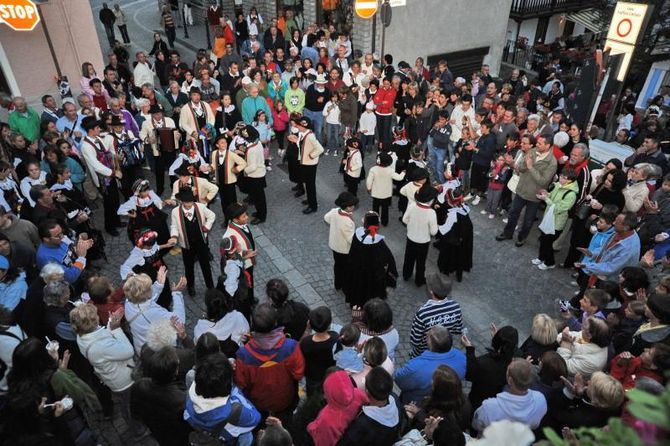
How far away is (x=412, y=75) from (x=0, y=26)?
408 inches

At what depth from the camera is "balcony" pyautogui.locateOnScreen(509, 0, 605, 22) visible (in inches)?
838

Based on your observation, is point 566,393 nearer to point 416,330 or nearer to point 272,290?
point 416,330

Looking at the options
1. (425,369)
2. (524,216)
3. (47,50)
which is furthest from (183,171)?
(47,50)

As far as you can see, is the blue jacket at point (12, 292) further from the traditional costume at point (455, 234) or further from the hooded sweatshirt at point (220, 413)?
the traditional costume at point (455, 234)

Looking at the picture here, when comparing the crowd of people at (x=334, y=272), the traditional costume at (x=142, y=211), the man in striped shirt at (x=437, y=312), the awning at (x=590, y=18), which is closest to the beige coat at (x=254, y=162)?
the crowd of people at (x=334, y=272)

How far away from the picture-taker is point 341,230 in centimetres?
665

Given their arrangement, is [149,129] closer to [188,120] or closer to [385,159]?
[188,120]

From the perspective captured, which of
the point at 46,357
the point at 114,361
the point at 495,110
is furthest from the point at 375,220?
the point at 495,110

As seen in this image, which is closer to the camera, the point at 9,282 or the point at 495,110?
the point at 9,282

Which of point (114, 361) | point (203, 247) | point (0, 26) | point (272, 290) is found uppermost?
point (0, 26)

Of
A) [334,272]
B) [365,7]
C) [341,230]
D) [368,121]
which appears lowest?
[334,272]

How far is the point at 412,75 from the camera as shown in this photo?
1221cm

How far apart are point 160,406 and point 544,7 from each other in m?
24.4

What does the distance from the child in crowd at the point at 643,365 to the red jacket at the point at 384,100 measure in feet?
26.4
